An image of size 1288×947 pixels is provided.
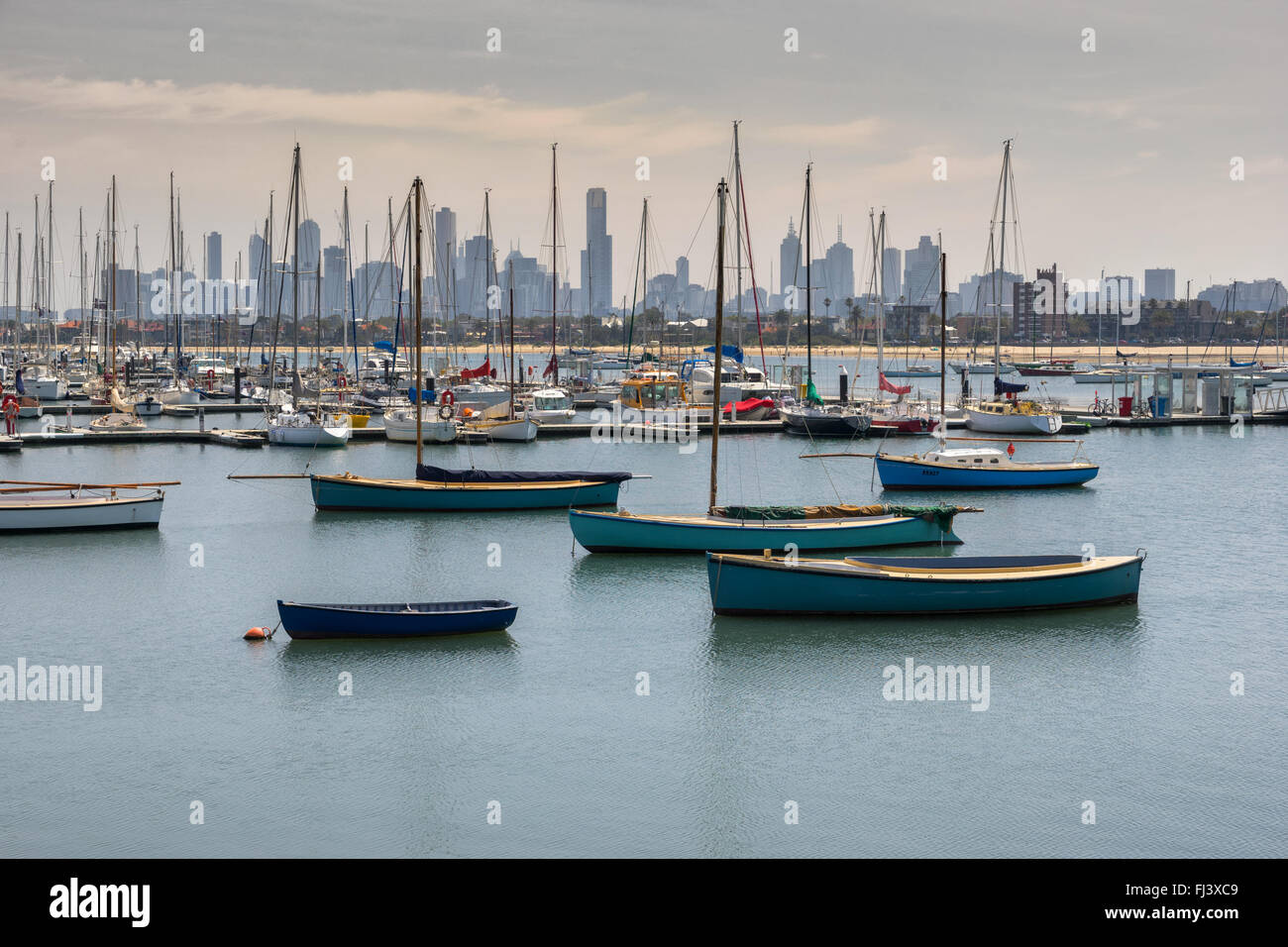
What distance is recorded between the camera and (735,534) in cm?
4247

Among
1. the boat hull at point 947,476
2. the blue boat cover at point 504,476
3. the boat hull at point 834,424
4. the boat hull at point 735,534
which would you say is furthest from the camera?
the boat hull at point 834,424

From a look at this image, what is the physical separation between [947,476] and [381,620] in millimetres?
35575

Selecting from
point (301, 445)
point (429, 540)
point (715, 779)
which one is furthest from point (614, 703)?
point (301, 445)

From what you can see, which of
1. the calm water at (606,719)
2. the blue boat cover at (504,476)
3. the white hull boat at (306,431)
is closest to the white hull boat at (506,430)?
the white hull boat at (306,431)

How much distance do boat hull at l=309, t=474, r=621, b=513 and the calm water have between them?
5941 millimetres

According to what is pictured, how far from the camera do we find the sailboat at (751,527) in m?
42.0

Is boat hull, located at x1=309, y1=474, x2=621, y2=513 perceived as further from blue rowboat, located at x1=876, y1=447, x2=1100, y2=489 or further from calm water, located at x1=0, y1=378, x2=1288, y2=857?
blue rowboat, located at x1=876, y1=447, x2=1100, y2=489

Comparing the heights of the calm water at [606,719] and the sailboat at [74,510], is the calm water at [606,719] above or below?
below

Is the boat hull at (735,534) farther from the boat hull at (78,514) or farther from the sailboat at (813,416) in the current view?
the sailboat at (813,416)

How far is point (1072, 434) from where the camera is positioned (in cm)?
9094
